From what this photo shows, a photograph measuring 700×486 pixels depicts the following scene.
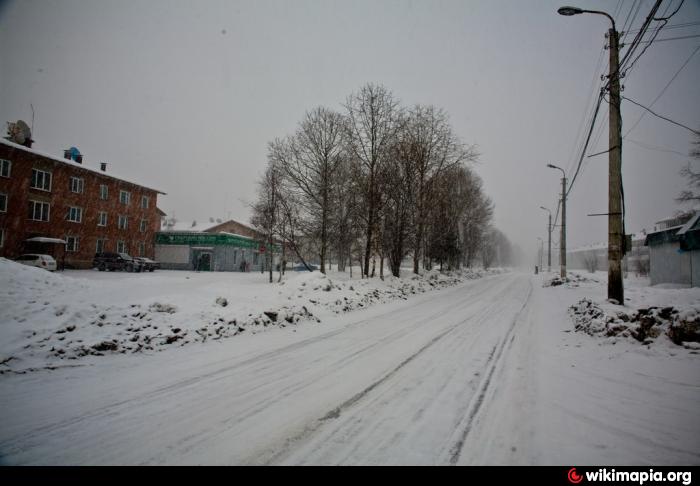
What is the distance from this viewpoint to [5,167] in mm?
27891

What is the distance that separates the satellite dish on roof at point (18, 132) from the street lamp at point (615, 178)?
44.2 meters

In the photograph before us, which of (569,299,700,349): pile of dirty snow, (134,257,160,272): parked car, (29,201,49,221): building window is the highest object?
(29,201,49,221): building window

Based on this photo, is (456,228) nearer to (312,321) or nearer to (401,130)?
(401,130)

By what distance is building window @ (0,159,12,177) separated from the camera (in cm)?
2756

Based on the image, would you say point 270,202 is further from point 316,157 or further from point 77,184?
point 77,184

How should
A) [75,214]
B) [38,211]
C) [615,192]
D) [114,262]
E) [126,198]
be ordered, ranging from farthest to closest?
1. [126,198]
2. [75,214]
3. [114,262]
4. [38,211]
5. [615,192]

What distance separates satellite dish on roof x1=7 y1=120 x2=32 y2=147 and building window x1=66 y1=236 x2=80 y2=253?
Result: 10103mm

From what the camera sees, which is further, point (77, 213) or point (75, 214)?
point (77, 213)

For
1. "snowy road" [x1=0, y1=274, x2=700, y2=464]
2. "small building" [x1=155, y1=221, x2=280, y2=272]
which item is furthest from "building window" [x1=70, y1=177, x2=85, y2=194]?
"snowy road" [x1=0, y1=274, x2=700, y2=464]

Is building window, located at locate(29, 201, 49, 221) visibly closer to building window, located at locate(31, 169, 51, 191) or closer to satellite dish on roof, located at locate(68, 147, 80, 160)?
building window, located at locate(31, 169, 51, 191)

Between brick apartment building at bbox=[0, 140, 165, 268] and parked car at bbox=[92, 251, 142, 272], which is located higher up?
brick apartment building at bbox=[0, 140, 165, 268]

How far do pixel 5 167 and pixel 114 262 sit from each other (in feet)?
39.2

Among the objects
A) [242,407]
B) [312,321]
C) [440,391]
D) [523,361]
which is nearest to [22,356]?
[242,407]

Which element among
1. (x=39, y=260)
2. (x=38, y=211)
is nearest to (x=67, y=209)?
(x=38, y=211)
